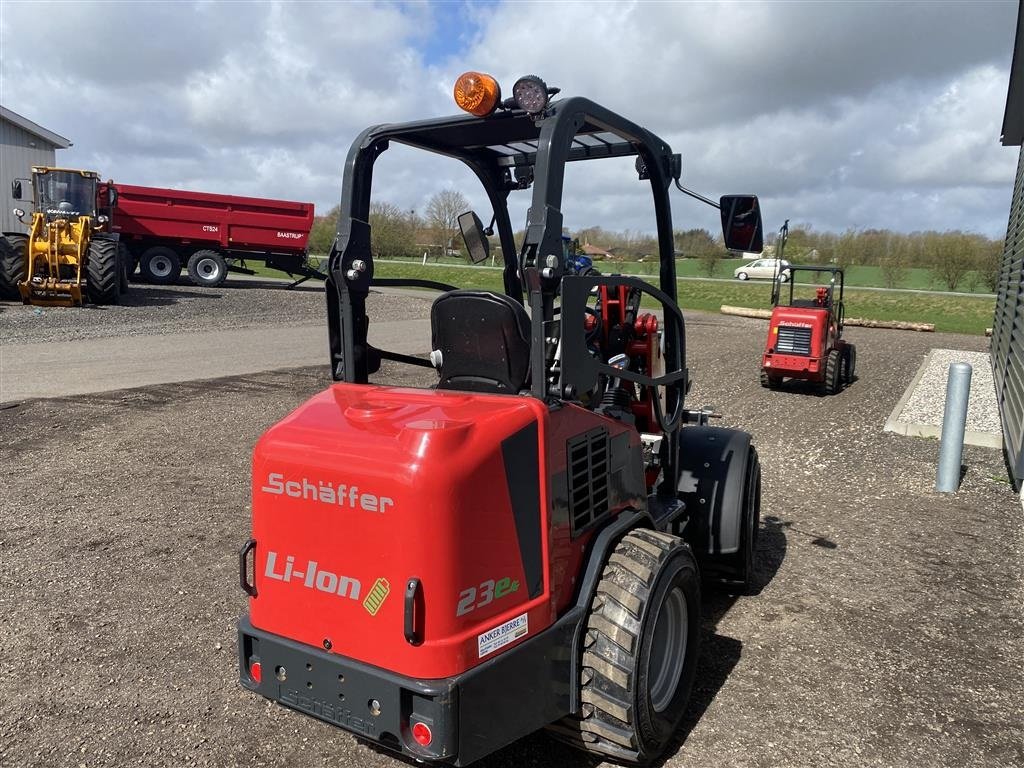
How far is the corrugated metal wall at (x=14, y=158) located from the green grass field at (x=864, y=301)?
8.81 metres

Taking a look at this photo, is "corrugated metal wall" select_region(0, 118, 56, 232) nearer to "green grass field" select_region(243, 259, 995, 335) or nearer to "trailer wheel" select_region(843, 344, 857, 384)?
"green grass field" select_region(243, 259, 995, 335)

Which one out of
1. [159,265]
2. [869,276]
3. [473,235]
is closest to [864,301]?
[869,276]

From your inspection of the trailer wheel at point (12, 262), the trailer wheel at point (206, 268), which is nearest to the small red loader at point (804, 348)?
the trailer wheel at point (12, 262)

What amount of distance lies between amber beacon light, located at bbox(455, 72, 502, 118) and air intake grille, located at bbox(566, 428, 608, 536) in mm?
1207

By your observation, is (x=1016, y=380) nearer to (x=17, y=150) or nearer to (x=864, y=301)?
(x=864, y=301)

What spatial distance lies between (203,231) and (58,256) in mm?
6025

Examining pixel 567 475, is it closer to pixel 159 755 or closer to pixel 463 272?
pixel 159 755

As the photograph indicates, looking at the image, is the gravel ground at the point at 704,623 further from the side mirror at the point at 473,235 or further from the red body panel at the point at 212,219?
the red body panel at the point at 212,219

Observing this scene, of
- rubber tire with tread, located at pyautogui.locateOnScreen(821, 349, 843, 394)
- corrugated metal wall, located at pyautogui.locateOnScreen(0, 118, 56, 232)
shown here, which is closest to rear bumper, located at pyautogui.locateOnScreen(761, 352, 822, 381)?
rubber tire with tread, located at pyautogui.locateOnScreen(821, 349, 843, 394)

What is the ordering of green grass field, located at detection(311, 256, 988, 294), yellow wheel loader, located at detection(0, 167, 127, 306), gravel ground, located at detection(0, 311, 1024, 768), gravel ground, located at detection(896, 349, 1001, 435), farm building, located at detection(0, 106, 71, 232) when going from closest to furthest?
gravel ground, located at detection(0, 311, 1024, 768) → gravel ground, located at detection(896, 349, 1001, 435) → yellow wheel loader, located at detection(0, 167, 127, 306) → farm building, located at detection(0, 106, 71, 232) → green grass field, located at detection(311, 256, 988, 294)

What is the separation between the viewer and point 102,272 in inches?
671

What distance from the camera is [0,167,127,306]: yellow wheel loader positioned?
55.3ft

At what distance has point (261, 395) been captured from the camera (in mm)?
10094

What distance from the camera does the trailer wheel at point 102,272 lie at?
1705 cm
